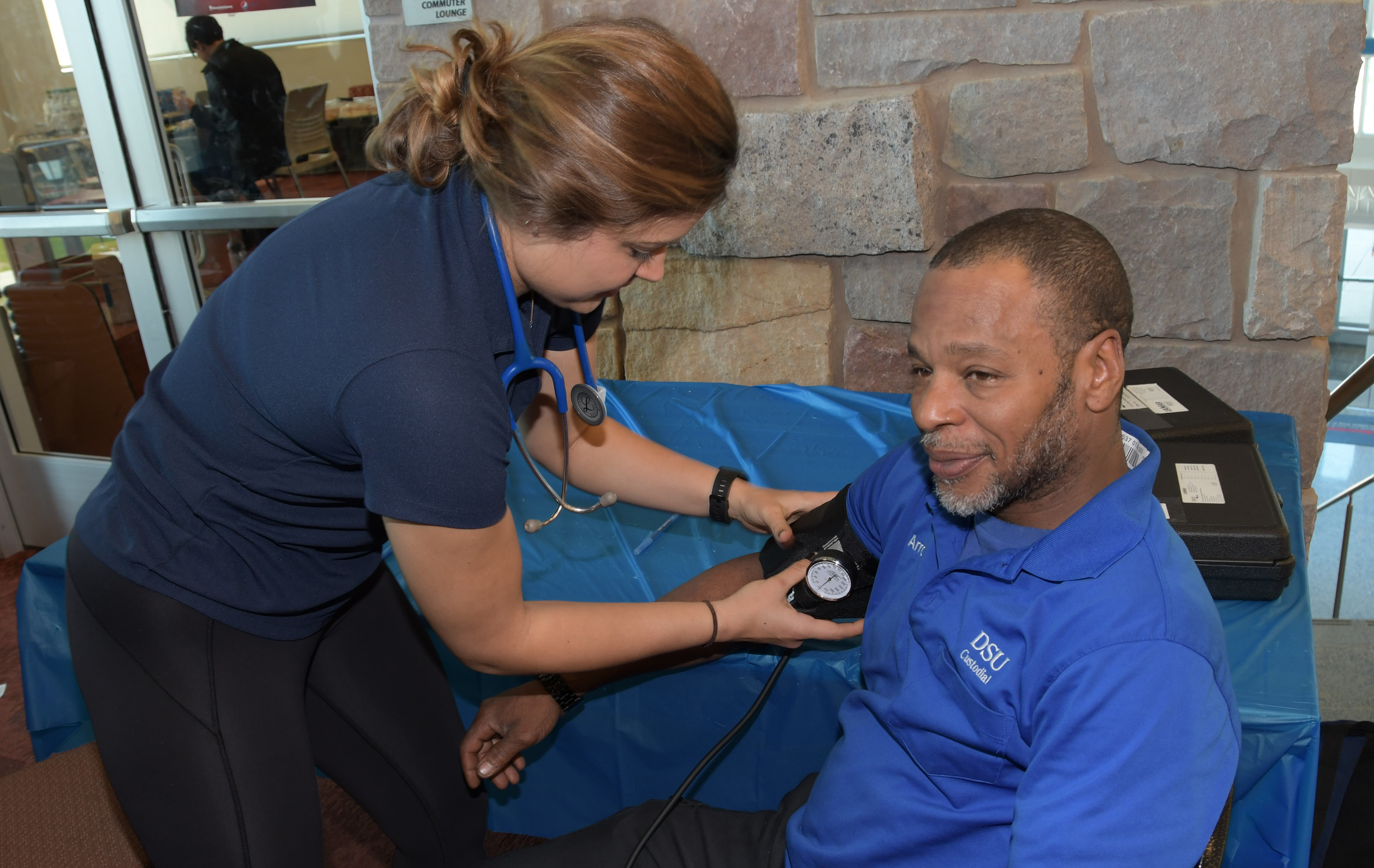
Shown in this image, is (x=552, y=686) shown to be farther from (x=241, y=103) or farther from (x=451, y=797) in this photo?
(x=241, y=103)

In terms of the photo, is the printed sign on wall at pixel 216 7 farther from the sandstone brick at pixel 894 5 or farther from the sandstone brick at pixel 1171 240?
the sandstone brick at pixel 1171 240

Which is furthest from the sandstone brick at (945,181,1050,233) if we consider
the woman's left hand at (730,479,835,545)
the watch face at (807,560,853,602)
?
the watch face at (807,560,853,602)

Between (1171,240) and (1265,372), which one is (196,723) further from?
(1265,372)

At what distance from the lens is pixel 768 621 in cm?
117

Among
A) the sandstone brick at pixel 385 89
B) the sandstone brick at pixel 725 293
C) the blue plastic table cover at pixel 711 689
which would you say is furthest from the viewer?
the sandstone brick at pixel 385 89

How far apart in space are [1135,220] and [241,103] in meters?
2.50

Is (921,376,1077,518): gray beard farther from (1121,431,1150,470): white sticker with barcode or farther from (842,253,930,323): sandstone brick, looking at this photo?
(842,253,930,323): sandstone brick

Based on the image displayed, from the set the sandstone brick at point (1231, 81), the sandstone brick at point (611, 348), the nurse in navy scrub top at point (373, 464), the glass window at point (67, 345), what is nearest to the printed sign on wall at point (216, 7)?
the glass window at point (67, 345)

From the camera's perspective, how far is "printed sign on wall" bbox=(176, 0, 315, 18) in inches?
103

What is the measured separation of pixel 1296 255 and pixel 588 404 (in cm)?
162

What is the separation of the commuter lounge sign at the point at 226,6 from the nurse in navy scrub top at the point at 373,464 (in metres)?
1.98

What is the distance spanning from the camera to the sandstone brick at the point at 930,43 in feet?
6.22

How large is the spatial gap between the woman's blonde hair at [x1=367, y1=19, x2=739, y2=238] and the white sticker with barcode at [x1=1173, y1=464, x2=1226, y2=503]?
0.88m

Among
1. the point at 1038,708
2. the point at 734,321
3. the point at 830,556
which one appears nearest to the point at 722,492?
the point at 830,556
